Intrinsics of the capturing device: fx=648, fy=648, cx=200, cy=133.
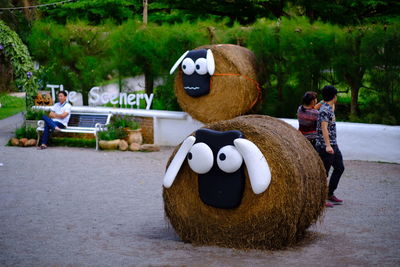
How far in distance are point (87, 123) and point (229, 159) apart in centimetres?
914

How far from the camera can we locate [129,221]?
8391 millimetres

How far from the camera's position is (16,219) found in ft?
27.7

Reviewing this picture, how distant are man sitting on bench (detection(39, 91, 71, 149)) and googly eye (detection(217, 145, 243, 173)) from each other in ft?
28.4

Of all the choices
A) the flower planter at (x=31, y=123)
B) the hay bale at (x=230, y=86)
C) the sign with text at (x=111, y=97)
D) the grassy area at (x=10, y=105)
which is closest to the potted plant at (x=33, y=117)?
the flower planter at (x=31, y=123)

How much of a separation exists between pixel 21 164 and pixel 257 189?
24.0 ft

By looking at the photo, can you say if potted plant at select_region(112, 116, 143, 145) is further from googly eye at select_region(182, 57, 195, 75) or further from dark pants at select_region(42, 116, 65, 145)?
googly eye at select_region(182, 57, 195, 75)

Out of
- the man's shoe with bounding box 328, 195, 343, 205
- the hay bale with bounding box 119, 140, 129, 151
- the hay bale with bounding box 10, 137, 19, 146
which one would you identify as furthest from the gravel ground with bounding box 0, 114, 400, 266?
the hay bale with bounding box 10, 137, 19, 146

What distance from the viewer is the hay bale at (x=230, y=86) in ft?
44.6

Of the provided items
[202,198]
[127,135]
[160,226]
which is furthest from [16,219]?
[127,135]

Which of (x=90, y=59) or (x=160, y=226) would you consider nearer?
(x=160, y=226)

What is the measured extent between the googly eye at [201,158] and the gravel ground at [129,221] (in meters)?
0.87

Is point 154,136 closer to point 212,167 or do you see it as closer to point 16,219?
point 16,219

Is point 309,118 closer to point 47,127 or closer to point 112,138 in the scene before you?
point 112,138

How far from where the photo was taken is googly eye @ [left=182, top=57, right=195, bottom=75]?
13.9 metres
